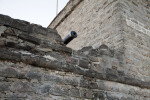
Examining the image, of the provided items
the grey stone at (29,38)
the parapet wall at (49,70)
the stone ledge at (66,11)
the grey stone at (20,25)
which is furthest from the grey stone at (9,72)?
the stone ledge at (66,11)

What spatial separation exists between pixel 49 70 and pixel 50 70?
0.02 m

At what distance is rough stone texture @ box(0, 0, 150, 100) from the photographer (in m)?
2.10

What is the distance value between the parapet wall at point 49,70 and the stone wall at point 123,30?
49cm

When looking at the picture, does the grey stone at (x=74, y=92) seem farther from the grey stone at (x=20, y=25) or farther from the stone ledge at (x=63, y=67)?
the grey stone at (x=20, y=25)

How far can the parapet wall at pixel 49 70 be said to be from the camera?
6.89 feet

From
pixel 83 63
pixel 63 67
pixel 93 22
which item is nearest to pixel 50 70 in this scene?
pixel 63 67

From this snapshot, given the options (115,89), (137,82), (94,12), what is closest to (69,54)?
(115,89)

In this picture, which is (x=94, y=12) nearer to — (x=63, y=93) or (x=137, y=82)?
(x=137, y=82)

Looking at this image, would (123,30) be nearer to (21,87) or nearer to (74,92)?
(74,92)

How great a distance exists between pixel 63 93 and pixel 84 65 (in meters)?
0.65

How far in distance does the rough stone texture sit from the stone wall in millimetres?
447

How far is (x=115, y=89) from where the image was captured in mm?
2895

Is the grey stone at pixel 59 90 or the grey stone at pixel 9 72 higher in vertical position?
the grey stone at pixel 9 72

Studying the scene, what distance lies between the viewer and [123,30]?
3639 millimetres
